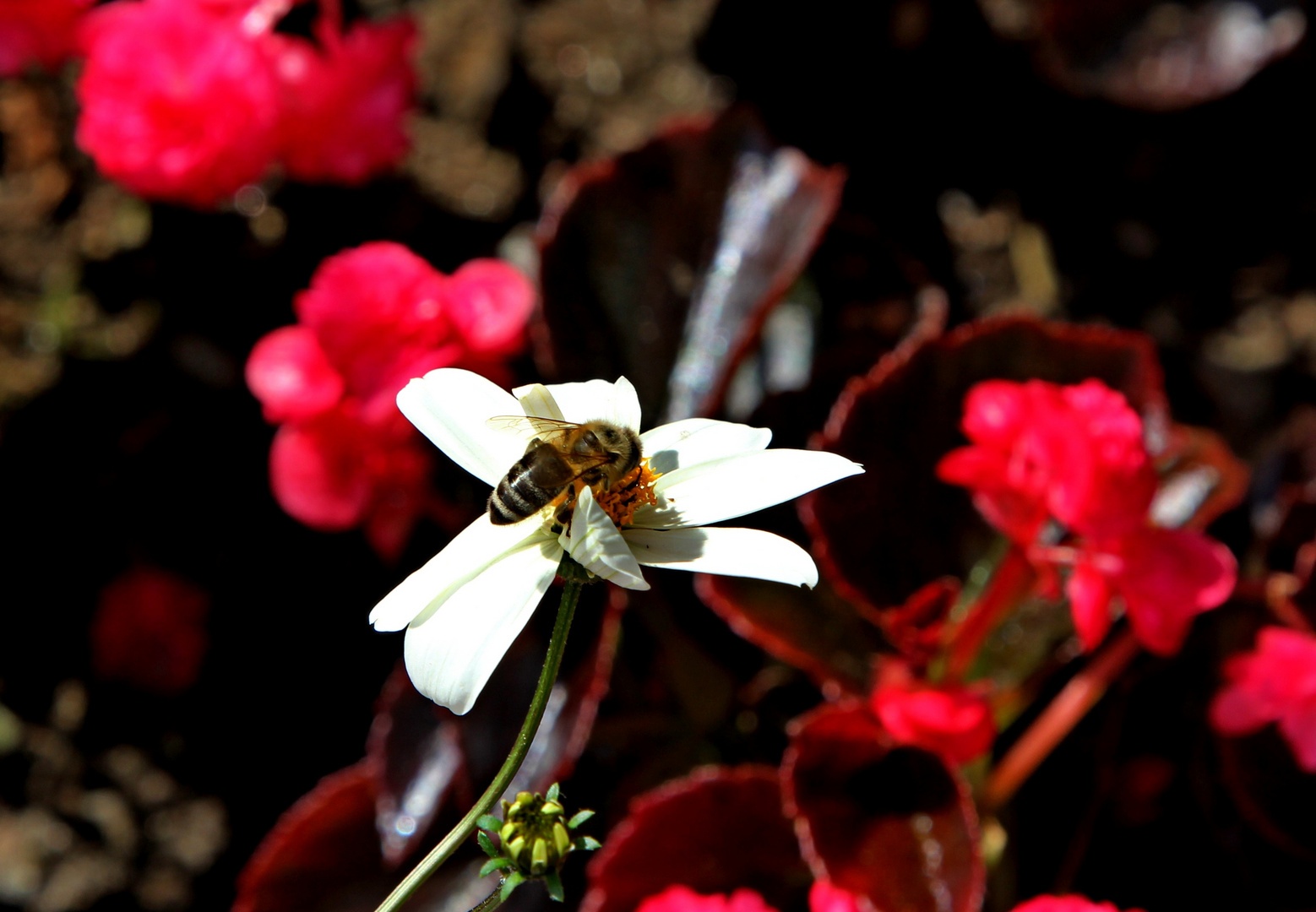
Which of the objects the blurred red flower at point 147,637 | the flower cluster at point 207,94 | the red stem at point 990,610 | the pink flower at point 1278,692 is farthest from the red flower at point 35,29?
the pink flower at point 1278,692

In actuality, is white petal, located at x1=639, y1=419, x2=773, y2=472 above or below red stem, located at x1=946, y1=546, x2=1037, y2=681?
above

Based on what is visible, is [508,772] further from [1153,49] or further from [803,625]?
[1153,49]

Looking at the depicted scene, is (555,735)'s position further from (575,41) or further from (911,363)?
(575,41)

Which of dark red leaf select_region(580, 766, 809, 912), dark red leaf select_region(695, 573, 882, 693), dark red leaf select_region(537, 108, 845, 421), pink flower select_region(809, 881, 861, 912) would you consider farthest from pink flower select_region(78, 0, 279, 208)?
pink flower select_region(809, 881, 861, 912)

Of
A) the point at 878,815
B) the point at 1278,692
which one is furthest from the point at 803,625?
the point at 1278,692

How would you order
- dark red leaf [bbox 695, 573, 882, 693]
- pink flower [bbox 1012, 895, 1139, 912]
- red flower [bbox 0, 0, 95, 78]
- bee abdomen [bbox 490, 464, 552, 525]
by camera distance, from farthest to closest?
red flower [bbox 0, 0, 95, 78], dark red leaf [bbox 695, 573, 882, 693], pink flower [bbox 1012, 895, 1139, 912], bee abdomen [bbox 490, 464, 552, 525]

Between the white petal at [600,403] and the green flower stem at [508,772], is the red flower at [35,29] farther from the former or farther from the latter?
the green flower stem at [508,772]

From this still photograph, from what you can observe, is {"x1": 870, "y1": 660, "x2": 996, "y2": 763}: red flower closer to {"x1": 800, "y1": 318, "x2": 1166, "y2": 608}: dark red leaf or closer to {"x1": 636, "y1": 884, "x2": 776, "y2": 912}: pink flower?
{"x1": 800, "y1": 318, "x2": 1166, "y2": 608}: dark red leaf
